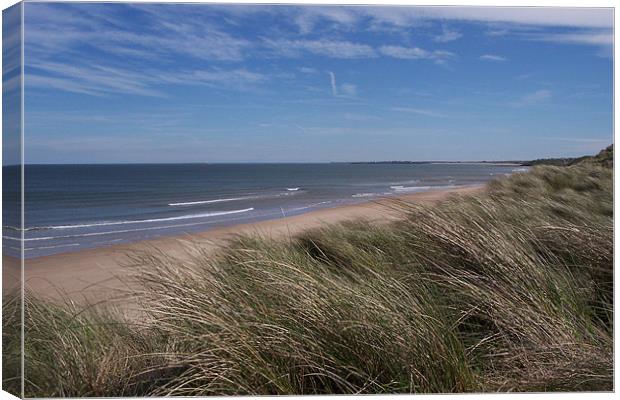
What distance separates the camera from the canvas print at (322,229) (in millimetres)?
2406

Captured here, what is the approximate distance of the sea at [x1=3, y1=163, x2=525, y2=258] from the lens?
293 centimetres

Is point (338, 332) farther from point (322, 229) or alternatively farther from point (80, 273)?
point (80, 273)

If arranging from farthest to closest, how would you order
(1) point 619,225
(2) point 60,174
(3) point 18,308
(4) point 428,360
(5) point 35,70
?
(2) point 60,174 → (1) point 619,225 → (5) point 35,70 → (3) point 18,308 → (4) point 428,360

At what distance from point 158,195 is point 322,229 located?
4638mm

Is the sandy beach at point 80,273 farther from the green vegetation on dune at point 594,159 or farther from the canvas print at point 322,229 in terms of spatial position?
the green vegetation on dune at point 594,159

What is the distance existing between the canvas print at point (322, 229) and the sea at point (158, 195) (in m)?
0.06

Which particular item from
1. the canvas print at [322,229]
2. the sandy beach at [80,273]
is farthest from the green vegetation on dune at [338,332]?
the sandy beach at [80,273]

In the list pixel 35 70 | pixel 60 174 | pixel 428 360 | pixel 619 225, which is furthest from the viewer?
pixel 60 174

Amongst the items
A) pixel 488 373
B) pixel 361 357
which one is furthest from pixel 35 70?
pixel 488 373

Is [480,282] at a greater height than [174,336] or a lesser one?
greater

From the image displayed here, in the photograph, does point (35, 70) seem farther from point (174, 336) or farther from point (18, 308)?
point (174, 336)

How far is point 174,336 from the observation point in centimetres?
242

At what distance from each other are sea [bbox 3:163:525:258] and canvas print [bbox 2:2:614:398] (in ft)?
0.18

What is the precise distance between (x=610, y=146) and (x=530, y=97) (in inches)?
20.2
